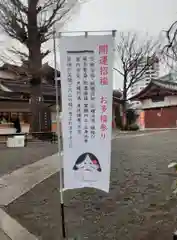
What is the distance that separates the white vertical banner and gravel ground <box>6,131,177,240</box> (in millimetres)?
861

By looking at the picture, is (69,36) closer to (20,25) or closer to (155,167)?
(155,167)

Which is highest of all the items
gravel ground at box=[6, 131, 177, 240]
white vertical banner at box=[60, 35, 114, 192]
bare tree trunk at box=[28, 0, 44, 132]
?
bare tree trunk at box=[28, 0, 44, 132]

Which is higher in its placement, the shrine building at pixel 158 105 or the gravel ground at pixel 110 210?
the shrine building at pixel 158 105

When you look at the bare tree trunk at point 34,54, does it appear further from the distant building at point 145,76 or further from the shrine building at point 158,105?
the shrine building at point 158,105

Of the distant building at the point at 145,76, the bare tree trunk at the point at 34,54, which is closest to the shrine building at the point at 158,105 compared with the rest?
the distant building at the point at 145,76

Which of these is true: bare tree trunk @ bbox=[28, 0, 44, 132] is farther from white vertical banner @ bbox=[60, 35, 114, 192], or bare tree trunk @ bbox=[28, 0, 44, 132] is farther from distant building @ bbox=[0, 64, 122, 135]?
white vertical banner @ bbox=[60, 35, 114, 192]

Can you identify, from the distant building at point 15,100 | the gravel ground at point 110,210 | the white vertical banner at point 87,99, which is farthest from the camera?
the distant building at point 15,100

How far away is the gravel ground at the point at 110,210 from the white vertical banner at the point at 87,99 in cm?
86

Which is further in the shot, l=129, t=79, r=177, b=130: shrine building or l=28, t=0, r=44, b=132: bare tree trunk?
l=129, t=79, r=177, b=130: shrine building

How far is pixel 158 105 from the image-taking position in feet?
136

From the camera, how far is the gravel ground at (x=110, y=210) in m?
4.29

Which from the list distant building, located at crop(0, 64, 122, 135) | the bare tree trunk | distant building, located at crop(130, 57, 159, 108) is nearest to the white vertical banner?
the bare tree trunk

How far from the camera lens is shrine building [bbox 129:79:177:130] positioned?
39.6 metres

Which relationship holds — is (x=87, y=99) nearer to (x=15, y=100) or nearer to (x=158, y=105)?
(x=15, y=100)
